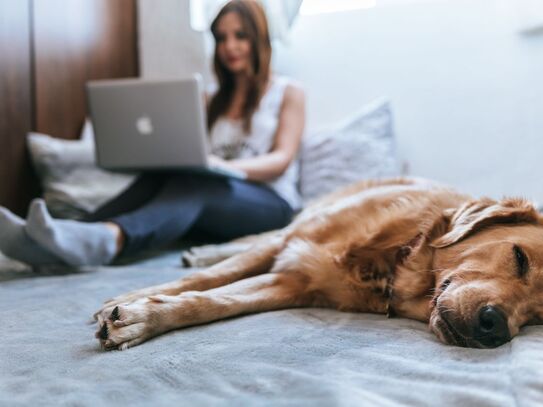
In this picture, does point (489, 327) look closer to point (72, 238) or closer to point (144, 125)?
point (72, 238)

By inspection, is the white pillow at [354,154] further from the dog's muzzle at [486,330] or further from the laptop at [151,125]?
the dog's muzzle at [486,330]

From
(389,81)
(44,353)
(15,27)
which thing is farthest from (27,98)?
(44,353)

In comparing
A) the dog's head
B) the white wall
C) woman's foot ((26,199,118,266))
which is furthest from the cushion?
the dog's head

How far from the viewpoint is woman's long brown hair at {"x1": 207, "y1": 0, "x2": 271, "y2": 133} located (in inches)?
118

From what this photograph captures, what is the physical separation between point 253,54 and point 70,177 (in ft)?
3.58

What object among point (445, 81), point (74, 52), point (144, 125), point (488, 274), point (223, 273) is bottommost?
point (223, 273)

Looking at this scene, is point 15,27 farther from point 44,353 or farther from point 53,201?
point 44,353

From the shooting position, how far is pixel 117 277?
1944 mm

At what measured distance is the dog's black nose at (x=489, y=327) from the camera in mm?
1146

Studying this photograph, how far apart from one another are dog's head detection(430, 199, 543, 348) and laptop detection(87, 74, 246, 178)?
3.74ft

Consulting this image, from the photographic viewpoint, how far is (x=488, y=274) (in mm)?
1265

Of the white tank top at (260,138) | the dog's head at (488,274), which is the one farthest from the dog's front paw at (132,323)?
the white tank top at (260,138)

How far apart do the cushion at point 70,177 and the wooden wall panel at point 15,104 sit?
0.08m

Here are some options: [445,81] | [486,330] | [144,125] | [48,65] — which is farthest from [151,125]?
[486,330]
